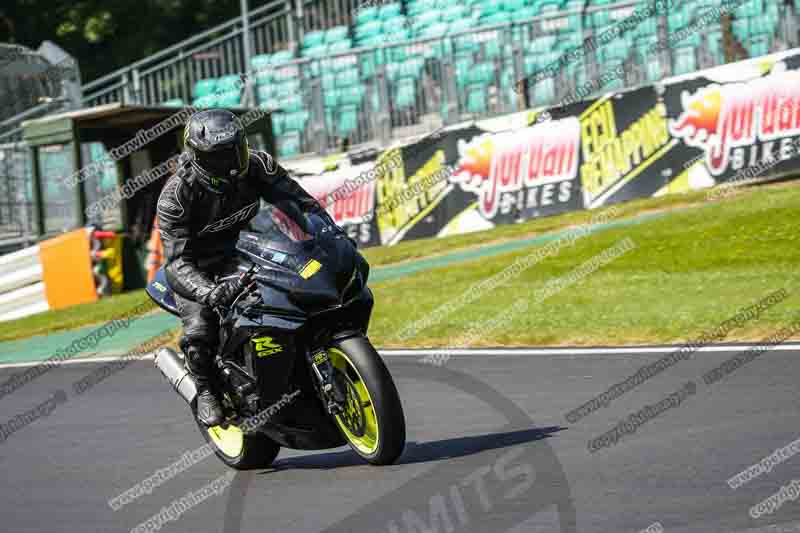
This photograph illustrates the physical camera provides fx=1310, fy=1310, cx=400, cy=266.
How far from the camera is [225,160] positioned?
21.9 feet

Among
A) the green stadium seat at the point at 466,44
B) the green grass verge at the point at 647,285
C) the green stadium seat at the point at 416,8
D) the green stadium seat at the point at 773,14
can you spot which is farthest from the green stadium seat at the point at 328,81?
the green stadium seat at the point at 773,14

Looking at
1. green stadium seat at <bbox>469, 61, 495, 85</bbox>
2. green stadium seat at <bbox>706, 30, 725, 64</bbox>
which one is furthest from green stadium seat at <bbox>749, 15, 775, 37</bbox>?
green stadium seat at <bbox>469, 61, 495, 85</bbox>

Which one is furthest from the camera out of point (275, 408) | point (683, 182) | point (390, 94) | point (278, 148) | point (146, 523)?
point (278, 148)

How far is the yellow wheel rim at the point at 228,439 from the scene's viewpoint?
291 inches

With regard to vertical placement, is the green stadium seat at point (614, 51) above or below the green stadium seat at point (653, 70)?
above

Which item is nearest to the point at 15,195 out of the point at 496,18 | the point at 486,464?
the point at 496,18

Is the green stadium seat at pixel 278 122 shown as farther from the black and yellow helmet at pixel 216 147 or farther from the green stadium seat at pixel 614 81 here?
the black and yellow helmet at pixel 216 147

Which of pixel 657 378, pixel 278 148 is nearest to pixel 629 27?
pixel 278 148

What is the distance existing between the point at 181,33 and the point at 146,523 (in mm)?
30648

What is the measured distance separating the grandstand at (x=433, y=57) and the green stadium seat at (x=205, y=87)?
0.09ft

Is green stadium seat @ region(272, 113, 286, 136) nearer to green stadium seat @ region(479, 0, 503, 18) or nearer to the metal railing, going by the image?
green stadium seat @ region(479, 0, 503, 18)

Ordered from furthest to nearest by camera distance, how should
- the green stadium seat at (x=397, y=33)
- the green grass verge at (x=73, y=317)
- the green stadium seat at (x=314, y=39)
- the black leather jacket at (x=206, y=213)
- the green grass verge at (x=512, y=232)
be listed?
the green stadium seat at (x=314, y=39)
the green stadium seat at (x=397, y=33)
the green grass verge at (x=512, y=232)
the green grass verge at (x=73, y=317)
the black leather jacket at (x=206, y=213)

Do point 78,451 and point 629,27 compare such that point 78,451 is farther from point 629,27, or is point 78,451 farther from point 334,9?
point 334,9

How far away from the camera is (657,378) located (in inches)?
342
